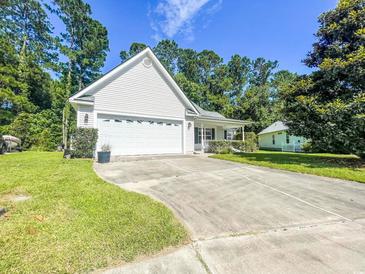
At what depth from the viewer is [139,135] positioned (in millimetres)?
12906

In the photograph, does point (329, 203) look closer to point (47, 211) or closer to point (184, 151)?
point (47, 211)

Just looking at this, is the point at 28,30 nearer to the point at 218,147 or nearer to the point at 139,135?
the point at 139,135

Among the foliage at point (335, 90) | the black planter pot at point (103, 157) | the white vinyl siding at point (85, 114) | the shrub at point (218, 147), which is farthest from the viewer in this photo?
the shrub at point (218, 147)

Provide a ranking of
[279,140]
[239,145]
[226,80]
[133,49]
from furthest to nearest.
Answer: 1. [226,80]
2. [133,49]
3. [279,140]
4. [239,145]

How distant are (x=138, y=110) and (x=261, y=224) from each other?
35.8ft

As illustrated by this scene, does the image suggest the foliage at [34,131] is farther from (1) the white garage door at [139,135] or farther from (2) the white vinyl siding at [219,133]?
(2) the white vinyl siding at [219,133]

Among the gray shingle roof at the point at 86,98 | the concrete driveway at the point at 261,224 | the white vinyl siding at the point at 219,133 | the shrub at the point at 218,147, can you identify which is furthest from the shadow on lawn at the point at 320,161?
the gray shingle roof at the point at 86,98

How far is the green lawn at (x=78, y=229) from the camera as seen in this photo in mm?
2322

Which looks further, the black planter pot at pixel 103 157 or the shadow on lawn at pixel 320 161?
the black planter pot at pixel 103 157

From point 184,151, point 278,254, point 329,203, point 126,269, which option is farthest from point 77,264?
point 184,151

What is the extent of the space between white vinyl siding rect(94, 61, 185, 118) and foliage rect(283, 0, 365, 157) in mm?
7894

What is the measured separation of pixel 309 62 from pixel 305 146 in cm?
1396

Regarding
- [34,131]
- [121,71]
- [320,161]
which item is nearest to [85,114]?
[121,71]

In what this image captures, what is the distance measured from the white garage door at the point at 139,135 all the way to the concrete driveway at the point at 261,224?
5537 millimetres
